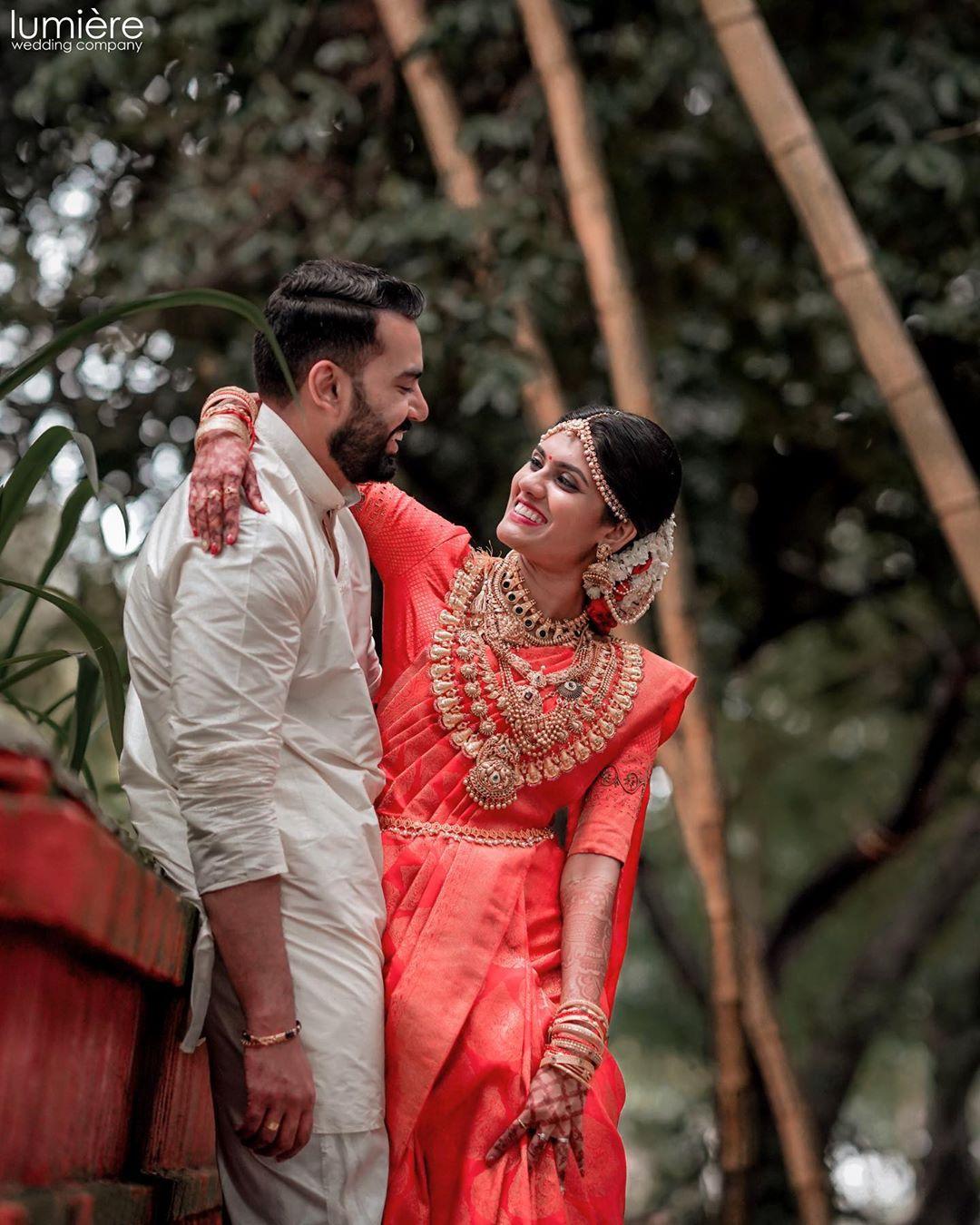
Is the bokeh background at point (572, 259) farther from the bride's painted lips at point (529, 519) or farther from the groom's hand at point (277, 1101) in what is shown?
the groom's hand at point (277, 1101)

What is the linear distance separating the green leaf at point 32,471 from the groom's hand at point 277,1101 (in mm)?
667

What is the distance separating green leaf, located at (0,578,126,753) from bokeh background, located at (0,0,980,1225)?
2.07 m

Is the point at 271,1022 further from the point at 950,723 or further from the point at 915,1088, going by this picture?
the point at 915,1088

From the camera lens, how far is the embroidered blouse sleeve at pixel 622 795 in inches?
88.3

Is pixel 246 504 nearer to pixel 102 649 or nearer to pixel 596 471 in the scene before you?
pixel 102 649

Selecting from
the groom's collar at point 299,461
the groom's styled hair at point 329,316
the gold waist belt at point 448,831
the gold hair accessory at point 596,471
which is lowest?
the gold waist belt at point 448,831

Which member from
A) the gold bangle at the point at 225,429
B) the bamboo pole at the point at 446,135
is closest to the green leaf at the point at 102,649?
the gold bangle at the point at 225,429

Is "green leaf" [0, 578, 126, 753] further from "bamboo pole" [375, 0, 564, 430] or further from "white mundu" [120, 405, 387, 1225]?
"bamboo pole" [375, 0, 564, 430]

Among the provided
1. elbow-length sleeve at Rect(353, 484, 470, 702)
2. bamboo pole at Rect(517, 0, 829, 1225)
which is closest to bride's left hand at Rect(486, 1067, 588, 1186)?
elbow-length sleeve at Rect(353, 484, 470, 702)

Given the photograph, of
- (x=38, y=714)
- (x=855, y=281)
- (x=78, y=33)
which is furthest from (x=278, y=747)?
(x=78, y=33)

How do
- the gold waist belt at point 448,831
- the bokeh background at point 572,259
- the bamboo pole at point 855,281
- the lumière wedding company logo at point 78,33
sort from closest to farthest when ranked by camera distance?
1. the gold waist belt at point 448,831
2. the bamboo pole at point 855,281
3. the bokeh background at point 572,259
4. the lumière wedding company logo at point 78,33

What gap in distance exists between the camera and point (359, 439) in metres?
2.07

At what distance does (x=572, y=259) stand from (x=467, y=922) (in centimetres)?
292

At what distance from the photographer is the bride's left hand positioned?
6.63 feet
